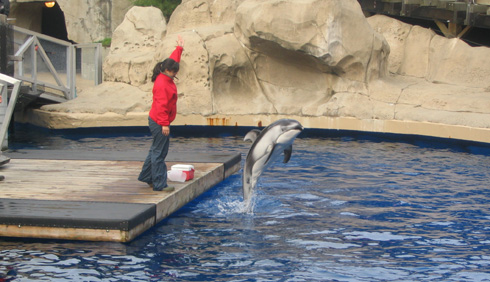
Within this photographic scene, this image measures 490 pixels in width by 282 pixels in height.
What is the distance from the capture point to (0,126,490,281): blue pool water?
5.46 metres

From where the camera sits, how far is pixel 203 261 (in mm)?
5711

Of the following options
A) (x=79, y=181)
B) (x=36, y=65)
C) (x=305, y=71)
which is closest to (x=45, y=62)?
(x=36, y=65)

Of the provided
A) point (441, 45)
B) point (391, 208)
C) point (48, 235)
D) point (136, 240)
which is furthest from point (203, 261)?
point (441, 45)

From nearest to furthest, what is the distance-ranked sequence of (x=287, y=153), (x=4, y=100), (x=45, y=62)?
(x=287, y=153)
(x=4, y=100)
(x=45, y=62)

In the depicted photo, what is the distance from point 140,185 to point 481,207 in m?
4.00

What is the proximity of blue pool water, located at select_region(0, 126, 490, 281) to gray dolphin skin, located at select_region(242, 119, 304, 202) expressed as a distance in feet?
1.38

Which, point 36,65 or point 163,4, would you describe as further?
point 163,4

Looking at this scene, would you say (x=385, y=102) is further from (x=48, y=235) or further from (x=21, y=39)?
(x=48, y=235)

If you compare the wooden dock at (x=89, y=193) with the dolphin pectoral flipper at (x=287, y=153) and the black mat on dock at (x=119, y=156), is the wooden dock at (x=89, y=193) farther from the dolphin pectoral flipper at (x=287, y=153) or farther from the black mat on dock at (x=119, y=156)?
the dolphin pectoral flipper at (x=287, y=153)

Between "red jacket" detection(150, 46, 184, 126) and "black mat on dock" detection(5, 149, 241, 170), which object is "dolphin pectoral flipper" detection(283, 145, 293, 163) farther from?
"black mat on dock" detection(5, 149, 241, 170)

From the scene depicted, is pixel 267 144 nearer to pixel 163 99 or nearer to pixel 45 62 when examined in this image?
pixel 163 99

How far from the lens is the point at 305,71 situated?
586 inches

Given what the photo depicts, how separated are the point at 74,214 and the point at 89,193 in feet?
3.16

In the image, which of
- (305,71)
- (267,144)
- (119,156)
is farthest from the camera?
(305,71)
